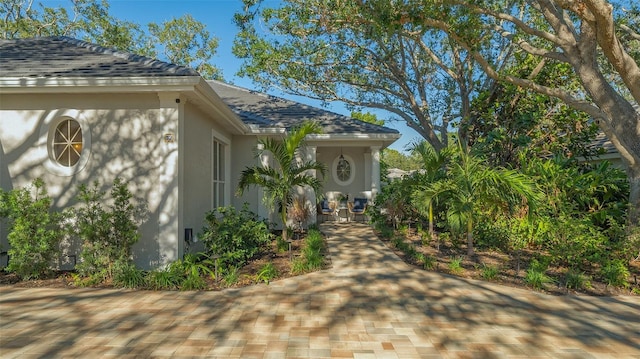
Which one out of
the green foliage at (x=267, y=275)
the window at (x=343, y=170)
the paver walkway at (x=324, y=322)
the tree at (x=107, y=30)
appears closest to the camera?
the paver walkway at (x=324, y=322)

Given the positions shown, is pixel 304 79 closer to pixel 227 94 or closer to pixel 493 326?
pixel 227 94

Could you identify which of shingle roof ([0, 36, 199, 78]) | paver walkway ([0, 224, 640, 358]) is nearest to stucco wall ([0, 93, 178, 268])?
shingle roof ([0, 36, 199, 78])

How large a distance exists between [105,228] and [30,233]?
1.07 m

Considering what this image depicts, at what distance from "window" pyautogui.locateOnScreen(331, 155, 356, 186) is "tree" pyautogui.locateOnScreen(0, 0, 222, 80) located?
35.6ft

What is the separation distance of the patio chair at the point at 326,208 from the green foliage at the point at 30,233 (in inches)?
332

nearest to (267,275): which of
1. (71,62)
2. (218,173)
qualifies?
(218,173)

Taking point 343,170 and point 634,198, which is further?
point 343,170

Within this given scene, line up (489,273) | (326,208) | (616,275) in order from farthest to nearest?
A: (326,208) → (489,273) → (616,275)

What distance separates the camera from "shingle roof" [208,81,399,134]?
441 inches

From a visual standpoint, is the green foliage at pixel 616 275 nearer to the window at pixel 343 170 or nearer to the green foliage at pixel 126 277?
the green foliage at pixel 126 277

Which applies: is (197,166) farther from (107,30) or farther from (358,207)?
(107,30)

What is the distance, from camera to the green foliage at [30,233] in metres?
4.97

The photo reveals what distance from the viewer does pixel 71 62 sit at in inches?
241

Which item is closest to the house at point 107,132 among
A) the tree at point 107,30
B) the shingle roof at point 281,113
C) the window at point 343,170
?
the shingle roof at point 281,113
